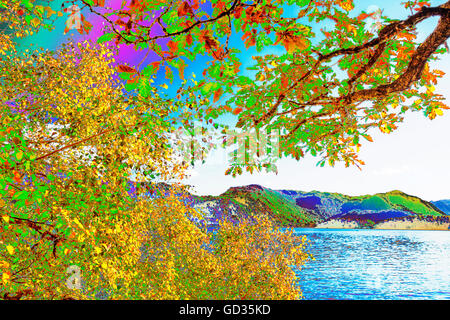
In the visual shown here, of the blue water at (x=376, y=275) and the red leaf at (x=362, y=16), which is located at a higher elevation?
the red leaf at (x=362, y=16)

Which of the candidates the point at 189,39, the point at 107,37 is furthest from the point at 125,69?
the point at 189,39

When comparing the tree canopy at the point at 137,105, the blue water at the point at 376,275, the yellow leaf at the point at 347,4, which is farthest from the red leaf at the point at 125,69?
the blue water at the point at 376,275

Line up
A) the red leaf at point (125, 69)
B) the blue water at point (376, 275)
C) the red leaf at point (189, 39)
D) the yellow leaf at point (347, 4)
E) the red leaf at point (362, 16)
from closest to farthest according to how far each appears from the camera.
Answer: the red leaf at point (125, 69) → the red leaf at point (189, 39) → the yellow leaf at point (347, 4) → the red leaf at point (362, 16) → the blue water at point (376, 275)

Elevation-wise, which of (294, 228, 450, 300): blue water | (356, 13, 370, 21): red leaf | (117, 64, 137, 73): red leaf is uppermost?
(356, 13, 370, 21): red leaf

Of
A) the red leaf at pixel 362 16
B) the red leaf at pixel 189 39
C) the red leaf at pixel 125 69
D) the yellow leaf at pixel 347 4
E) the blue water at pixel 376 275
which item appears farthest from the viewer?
the blue water at pixel 376 275

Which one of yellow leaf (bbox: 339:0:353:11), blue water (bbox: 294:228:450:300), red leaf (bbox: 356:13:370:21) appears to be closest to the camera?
yellow leaf (bbox: 339:0:353:11)

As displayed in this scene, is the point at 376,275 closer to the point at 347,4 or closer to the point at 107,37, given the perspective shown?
the point at 347,4

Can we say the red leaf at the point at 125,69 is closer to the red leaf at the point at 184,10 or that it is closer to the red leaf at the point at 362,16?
the red leaf at the point at 184,10

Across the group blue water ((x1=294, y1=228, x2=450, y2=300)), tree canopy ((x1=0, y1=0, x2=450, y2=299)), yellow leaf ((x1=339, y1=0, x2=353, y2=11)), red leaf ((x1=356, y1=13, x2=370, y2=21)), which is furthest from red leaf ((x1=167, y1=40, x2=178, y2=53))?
blue water ((x1=294, y1=228, x2=450, y2=300))

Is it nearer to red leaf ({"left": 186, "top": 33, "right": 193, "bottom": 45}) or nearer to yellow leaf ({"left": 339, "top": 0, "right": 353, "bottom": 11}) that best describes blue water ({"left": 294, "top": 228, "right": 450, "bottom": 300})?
yellow leaf ({"left": 339, "top": 0, "right": 353, "bottom": 11})

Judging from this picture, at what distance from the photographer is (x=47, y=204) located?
5297mm
